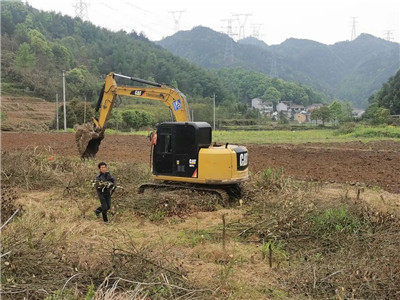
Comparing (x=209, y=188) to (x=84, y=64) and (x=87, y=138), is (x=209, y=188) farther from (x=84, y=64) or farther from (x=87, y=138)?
(x=84, y=64)

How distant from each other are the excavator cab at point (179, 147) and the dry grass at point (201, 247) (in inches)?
23.6

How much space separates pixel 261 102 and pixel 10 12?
2791 inches

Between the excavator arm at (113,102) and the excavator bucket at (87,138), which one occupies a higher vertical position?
the excavator arm at (113,102)

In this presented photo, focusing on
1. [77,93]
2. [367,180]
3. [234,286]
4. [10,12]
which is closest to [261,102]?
[77,93]

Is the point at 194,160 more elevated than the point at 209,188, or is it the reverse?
the point at 194,160

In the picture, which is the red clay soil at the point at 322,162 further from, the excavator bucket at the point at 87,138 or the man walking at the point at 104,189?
the man walking at the point at 104,189

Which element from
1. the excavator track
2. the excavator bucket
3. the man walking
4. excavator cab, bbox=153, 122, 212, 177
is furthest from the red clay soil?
the man walking

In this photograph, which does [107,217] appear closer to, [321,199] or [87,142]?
[321,199]

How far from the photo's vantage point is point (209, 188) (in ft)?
33.2

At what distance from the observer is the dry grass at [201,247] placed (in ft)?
16.7

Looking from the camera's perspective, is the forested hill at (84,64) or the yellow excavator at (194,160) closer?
the yellow excavator at (194,160)

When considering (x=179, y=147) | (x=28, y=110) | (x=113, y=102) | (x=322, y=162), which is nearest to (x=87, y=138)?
(x=113, y=102)

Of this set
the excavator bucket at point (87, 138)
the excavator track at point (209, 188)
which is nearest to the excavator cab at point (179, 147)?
the excavator track at point (209, 188)

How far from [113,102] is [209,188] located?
17.4 feet
